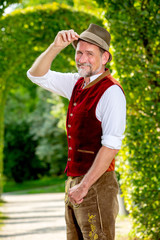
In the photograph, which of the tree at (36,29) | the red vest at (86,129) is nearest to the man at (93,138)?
the red vest at (86,129)

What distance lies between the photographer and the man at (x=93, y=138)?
249 centimetres

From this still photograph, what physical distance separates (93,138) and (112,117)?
0.73 feet

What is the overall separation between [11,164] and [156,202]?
69.9ft

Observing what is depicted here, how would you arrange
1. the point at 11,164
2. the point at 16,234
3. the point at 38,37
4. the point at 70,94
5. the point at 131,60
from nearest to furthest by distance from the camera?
the point at 70,94, the point at 131,60, the point at 16,234, the point at 38,37, the point at 11,164

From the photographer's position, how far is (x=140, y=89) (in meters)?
5.30

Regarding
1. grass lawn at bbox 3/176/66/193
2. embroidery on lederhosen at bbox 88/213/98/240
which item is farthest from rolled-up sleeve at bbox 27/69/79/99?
grass lawn at bbox 3/176/66/193

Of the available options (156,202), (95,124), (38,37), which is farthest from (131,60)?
(38,37)

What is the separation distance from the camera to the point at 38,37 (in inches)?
346

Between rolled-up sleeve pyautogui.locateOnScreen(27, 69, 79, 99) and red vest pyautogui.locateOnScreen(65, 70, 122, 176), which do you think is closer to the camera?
red vest pyautogui.locateOnScreen(65, 70, 122, 176)

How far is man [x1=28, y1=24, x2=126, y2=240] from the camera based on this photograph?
8.18 feet

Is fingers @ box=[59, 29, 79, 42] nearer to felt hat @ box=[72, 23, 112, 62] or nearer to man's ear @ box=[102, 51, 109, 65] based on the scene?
felt hat @ box=[72, 23, 112, 62]

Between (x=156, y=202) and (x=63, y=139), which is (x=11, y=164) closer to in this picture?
(x=63, y=139)

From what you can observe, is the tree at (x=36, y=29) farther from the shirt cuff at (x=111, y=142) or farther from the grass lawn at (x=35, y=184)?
the grass lawn at (x=35, y=184)

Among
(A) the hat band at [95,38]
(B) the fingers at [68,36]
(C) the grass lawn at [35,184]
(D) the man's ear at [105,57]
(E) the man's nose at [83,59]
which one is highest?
(B) the fingers at [68,36]
